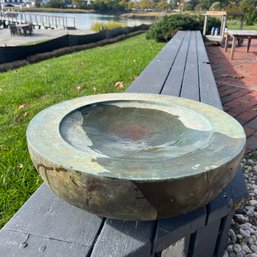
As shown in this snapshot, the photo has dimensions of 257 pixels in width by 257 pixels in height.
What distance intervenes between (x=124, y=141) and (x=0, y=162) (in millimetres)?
1477

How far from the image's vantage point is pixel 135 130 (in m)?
1.92

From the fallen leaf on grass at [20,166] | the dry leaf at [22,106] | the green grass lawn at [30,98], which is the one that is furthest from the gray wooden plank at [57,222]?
the dry leaf at [22,106]

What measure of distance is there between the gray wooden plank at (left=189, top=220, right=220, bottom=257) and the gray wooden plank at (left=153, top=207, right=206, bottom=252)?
0.17 metres

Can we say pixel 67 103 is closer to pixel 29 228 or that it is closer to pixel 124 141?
pixel 124 141

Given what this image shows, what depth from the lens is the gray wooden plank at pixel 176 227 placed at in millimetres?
1404

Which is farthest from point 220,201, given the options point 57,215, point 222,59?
point 222,59

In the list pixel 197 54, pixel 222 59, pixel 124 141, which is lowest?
pixel 222 59

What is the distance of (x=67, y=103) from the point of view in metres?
2.16

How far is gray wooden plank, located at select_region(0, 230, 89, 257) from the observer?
1.28 meters

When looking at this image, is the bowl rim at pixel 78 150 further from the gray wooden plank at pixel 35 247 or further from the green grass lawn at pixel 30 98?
the green grass lawn at pixel 30 98

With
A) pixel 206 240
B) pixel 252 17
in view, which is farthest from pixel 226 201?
pixel 252 17

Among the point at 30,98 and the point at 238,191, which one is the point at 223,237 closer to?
the point at 238,191

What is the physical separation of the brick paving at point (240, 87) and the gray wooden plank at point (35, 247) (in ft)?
8.19

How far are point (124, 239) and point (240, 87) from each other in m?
4.87
